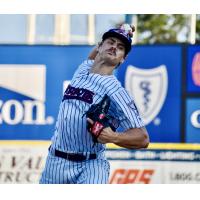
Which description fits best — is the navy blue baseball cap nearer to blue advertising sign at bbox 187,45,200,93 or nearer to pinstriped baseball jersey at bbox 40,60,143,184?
pinstriped baseball jersey at bbox 40,60,143,184


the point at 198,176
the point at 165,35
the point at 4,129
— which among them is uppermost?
the point at 165,35

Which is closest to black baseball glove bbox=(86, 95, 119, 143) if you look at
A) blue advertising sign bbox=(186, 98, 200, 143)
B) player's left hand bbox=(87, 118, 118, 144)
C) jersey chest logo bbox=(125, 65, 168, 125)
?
player's left hand bbox=(87, 118, 118, 144)

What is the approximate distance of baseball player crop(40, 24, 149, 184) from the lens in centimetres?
506

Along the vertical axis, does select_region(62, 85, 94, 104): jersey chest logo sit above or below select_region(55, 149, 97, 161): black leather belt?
above

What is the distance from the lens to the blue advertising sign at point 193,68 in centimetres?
915

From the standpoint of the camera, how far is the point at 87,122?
502 centimetres

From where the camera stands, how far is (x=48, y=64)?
9.26 meters

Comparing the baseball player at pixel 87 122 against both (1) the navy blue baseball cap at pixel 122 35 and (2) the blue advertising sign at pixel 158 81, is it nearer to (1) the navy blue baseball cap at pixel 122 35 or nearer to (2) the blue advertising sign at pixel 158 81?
(1) the navy blue baseball cap at pixel 122 35

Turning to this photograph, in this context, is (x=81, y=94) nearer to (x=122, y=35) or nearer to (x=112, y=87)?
(x=112, y=87)

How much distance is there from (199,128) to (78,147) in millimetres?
4269

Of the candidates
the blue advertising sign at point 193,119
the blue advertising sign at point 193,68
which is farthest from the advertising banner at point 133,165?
the blue advertising sign at point 193,68

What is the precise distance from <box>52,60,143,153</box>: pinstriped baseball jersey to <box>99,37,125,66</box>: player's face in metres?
0.16

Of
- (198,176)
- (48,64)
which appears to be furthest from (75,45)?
(198,176)
